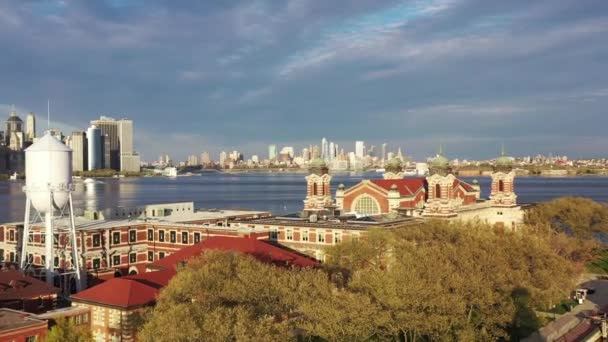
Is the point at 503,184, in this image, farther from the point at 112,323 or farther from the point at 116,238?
the point at 112,323

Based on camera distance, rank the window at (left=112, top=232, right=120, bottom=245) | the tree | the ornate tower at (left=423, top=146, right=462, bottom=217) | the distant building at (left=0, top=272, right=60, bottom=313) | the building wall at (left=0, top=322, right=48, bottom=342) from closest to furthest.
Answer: the tree, the building wall at (left=0, top=322, right=48, bottom=342), the distant building at (left=0, top=272, right=60, bottom=313), the window at (left=112, top=232, right=120, bottom=245), the ornate tower at (left=423, top=146, right=462, bottom=217)

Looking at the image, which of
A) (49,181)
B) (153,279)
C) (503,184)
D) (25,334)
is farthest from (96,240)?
(503,184)

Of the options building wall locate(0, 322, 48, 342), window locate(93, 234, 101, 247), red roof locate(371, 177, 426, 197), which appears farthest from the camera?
red roof locate(371, 177, 426, 197)

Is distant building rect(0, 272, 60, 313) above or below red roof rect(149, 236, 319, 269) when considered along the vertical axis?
below

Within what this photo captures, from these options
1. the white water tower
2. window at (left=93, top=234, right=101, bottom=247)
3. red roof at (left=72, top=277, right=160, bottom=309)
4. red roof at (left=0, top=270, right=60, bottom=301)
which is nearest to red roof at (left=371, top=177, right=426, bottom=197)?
window at (left=93, top=234, right=101, bottom=247)

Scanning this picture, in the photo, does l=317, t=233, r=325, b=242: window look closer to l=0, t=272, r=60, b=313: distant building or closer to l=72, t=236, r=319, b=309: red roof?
l=72, t=236, r=319, b=309: red roof

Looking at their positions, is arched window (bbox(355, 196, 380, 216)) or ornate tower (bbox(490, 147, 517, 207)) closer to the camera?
arched window (bbox(355, 196, 380, 216))

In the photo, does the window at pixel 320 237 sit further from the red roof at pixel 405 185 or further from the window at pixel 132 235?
the window at pixel 132 235
